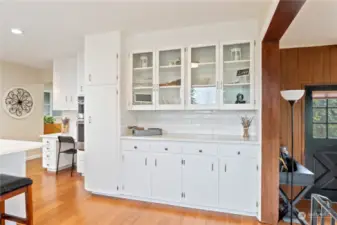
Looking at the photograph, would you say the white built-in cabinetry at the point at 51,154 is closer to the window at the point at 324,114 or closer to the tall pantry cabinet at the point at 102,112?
the tall pantry cabinet at the point at 102,112

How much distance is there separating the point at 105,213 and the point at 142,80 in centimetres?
195

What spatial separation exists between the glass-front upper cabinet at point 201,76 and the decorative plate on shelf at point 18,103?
4.56 meters

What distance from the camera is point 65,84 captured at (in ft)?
16.9

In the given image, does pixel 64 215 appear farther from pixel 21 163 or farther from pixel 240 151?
pixel 240 151

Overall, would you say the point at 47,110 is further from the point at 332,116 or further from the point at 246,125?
the point at 332,116

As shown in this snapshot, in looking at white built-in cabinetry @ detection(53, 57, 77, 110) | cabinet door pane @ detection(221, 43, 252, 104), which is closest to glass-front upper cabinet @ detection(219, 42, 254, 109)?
cabinet door pane @ detection(221, 43, 252, 104)

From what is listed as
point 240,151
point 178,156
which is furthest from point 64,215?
point 240,151

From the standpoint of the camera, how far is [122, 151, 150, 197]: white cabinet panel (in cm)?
333

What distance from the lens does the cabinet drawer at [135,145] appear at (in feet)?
11.0

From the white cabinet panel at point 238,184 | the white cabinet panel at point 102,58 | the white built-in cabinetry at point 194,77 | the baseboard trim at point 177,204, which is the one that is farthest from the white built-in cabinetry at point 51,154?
the white cabinet panel at point 238,184

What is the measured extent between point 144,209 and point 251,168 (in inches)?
57.7

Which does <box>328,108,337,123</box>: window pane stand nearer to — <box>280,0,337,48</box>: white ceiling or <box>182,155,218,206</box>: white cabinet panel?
<box>280,0,337,48</box>: white ceiling

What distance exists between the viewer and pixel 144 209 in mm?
3104

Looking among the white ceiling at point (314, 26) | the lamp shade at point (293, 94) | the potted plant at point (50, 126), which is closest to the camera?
the white ceiling at point (314, 26)
